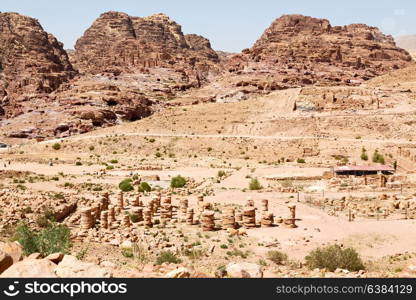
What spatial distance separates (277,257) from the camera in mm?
16219

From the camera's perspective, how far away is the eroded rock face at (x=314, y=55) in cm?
9925

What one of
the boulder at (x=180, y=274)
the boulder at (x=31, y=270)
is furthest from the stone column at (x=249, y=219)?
the boulder at (x=31, y=270)

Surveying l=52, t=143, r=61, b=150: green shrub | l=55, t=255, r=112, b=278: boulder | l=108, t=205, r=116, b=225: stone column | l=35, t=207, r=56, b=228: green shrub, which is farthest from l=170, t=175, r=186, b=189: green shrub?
l=52, t=143, r=61, b=150: green shrub

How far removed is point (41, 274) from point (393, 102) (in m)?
77.3

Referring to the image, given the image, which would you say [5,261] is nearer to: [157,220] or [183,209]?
[157,220]

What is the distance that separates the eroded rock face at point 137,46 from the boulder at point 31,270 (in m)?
102

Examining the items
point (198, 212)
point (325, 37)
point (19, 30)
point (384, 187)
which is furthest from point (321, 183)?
point (19, 30)

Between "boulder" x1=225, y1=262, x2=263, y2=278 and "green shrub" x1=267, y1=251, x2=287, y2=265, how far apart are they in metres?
6.75

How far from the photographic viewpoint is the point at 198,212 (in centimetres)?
2516

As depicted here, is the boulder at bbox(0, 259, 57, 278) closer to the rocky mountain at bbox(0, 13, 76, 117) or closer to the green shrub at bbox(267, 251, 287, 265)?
the green shrub at bbox(267, 251, 287, 265)

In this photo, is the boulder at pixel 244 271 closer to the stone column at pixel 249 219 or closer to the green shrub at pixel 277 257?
the green shrub at pixel 277 257

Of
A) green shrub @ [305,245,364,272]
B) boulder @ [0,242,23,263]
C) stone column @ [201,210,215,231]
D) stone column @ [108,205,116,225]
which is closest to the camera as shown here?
boulder @ [0,242,23,263]

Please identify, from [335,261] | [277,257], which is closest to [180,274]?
[335,261]

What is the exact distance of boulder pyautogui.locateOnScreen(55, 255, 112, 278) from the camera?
7762mm
